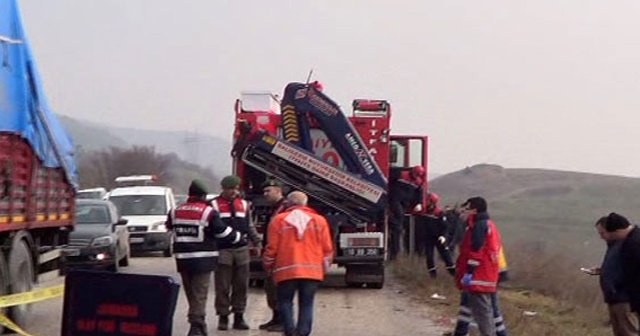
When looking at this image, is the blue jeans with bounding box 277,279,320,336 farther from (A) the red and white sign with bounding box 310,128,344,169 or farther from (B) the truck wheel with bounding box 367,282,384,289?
(B) the truck wheel with bounding box 367,282,384,289

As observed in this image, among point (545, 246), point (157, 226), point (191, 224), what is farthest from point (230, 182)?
point (545, 246)

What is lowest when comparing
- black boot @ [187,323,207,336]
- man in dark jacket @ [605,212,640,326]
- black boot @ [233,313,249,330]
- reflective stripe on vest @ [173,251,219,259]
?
black boot @ [233,313,249,330]

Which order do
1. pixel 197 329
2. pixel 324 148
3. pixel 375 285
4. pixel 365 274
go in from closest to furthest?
pixel 197 329
pixel 324 148
pixel 365 274
pixel 375 285

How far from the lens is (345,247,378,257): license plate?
18.4 m

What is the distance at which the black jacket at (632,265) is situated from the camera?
10086 millimetres

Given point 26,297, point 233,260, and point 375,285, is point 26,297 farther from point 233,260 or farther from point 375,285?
point 375,285

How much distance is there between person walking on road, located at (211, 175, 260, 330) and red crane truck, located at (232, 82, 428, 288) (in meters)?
4.23

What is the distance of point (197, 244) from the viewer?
39.9 feet

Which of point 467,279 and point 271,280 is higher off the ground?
point 467,279

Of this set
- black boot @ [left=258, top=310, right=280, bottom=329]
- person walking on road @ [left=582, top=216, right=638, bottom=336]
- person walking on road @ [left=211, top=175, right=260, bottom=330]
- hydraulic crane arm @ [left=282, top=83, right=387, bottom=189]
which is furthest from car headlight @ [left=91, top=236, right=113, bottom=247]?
person walking on road @ [left=582, top=216, right=638, bottom=336]

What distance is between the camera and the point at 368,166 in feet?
60.5

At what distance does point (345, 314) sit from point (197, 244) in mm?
4119

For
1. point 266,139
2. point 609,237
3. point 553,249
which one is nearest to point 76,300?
point 609,237

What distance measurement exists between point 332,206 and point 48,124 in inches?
216
